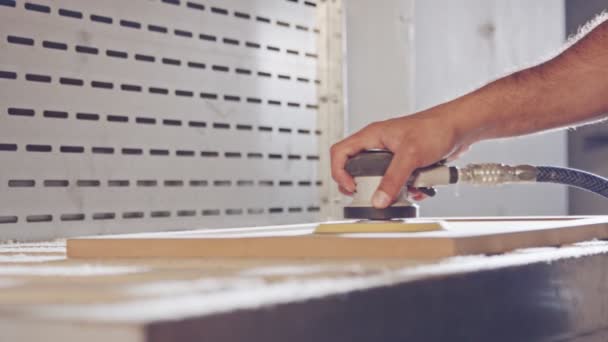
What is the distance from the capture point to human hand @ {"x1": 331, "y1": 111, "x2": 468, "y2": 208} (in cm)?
95

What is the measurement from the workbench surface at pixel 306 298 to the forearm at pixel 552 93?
37 cm

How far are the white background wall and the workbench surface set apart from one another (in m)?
1.15

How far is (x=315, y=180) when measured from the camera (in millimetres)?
1771

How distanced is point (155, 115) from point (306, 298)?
1.04 m

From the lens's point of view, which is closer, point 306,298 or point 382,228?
point 306,298

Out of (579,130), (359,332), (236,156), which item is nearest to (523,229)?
(359,332)

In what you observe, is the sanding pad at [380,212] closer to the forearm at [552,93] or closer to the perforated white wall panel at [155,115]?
the forearm at [552,93]

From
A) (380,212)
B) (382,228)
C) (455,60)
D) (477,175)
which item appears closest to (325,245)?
(382,228)

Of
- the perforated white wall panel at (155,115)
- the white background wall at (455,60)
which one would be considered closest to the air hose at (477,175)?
the perforated white wall panel at (155,115)

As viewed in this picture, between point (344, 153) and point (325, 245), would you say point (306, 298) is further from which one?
point (344, 153)

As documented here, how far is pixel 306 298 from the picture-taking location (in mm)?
434

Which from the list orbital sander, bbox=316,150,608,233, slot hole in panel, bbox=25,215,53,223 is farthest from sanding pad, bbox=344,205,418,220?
slot hole in panel, bbox=25,215,53,223

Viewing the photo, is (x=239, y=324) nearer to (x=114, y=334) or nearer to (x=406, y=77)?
(x=114, y=334)

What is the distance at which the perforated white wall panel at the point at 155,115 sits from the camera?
125 centimetres
